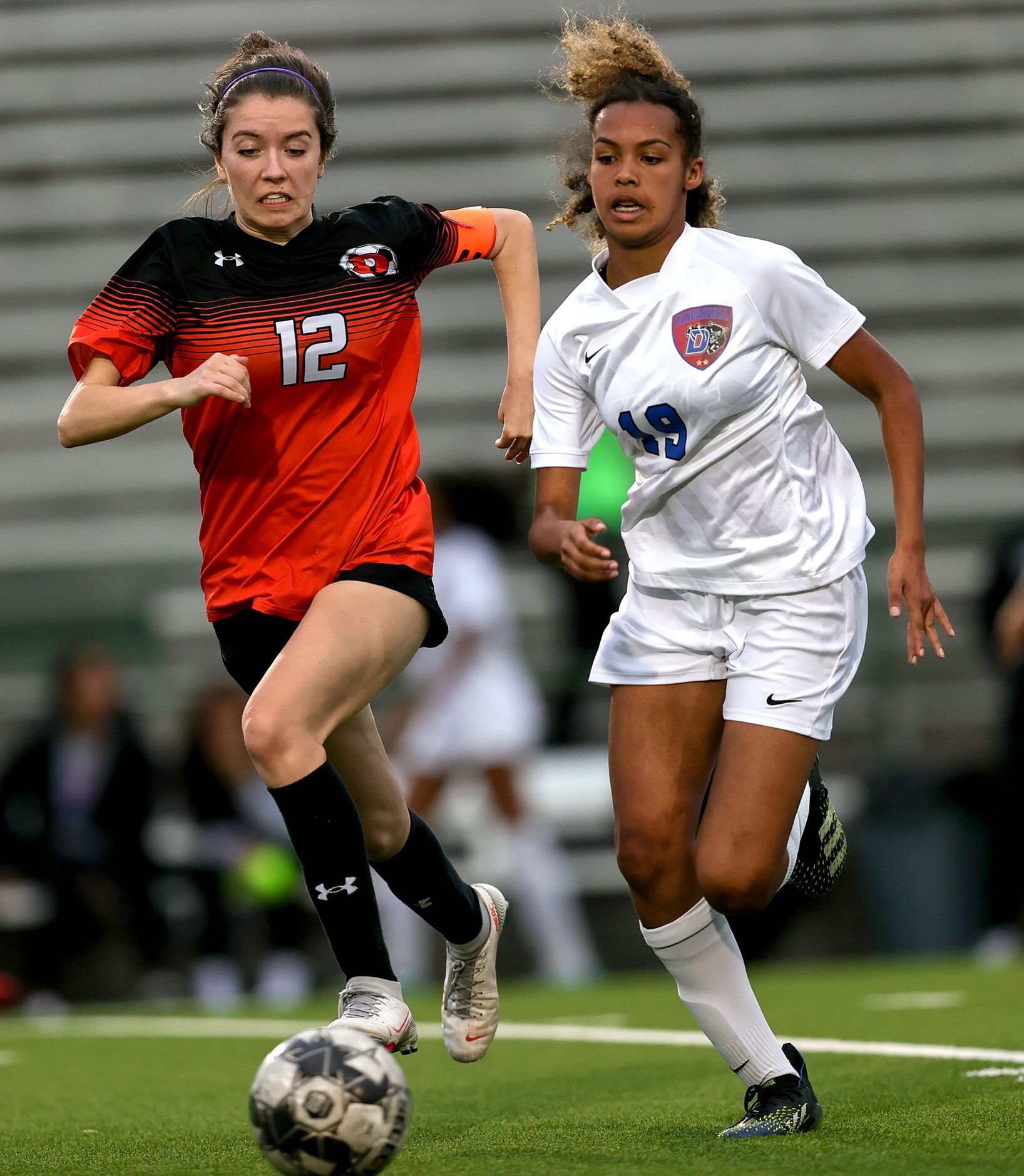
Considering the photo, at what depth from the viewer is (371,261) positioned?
4.41 m

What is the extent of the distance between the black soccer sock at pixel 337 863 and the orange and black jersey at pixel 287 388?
463 mm

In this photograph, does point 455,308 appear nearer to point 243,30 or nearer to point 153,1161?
point 243,30

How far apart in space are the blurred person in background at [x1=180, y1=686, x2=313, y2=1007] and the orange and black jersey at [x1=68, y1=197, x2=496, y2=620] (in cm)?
445

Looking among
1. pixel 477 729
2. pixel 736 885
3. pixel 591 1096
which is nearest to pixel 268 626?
pixel 736 885

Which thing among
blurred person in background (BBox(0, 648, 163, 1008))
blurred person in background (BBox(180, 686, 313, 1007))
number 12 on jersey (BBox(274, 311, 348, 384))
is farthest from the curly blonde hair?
blurred person in background (BBox(0, 648, 163, 1008))

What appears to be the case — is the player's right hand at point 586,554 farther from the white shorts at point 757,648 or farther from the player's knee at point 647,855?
the player's knee at point 647,855

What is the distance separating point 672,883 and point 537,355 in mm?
1197

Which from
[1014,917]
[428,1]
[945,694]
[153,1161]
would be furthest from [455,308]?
[153,1161]

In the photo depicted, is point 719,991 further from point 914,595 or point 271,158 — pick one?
point 271,158

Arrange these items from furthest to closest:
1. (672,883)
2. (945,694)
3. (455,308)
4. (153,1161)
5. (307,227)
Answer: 1. (455,308)
2. (945,694)
3. (307,227)
4. (672,883)
5. (153,1161)

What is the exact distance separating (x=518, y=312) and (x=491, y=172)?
8.85 m

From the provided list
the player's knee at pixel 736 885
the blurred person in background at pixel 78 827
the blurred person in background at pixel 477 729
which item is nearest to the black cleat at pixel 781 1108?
the player's knee at pixel 736 885

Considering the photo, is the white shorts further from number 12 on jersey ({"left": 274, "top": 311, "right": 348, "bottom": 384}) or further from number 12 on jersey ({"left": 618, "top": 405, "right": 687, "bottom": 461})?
number 12 on jersey ({"left": 274, "top": 311, "right": 348, "bottom": 384})

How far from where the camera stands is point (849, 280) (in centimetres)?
1320
